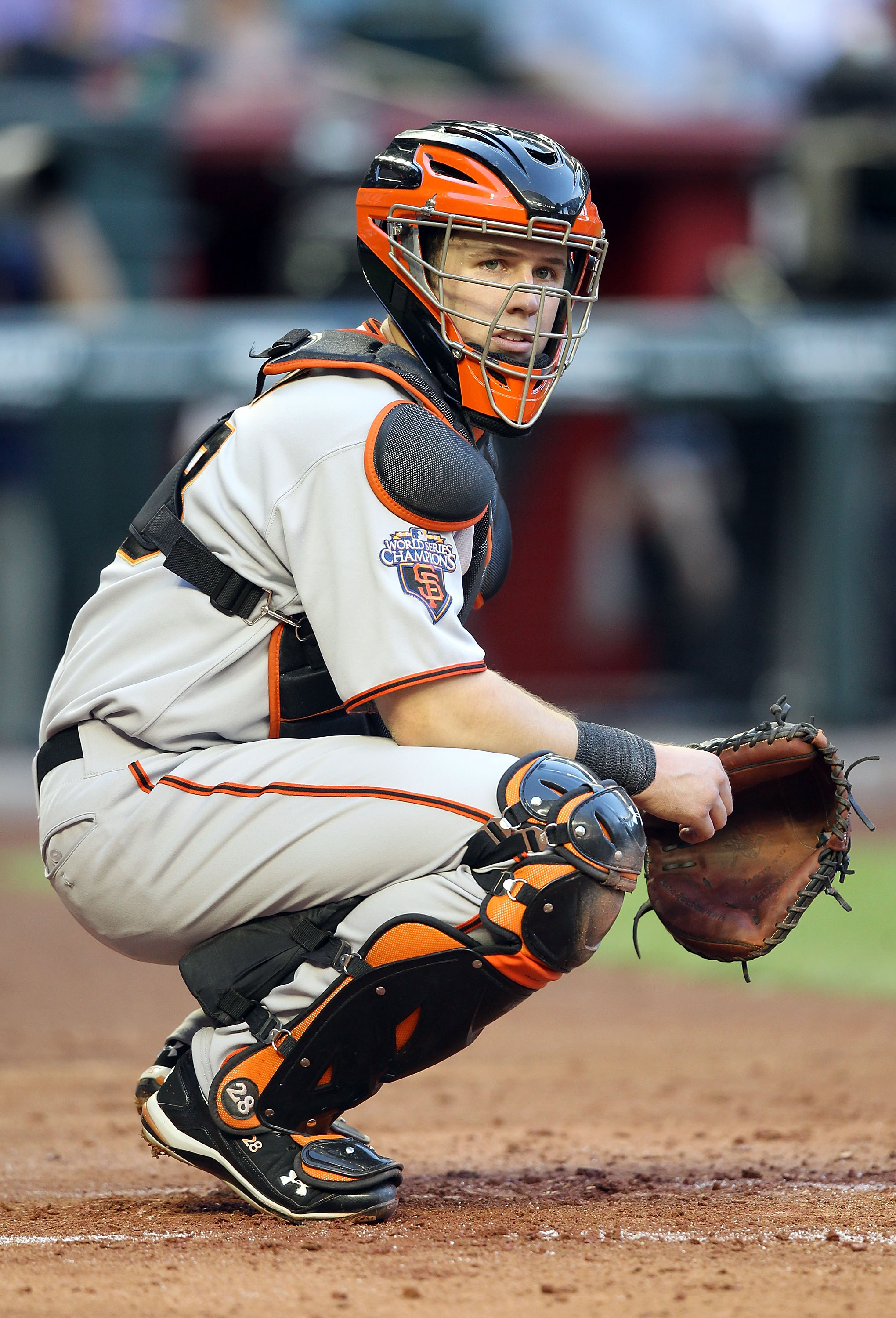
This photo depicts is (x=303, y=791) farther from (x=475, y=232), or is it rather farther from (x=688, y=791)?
(x=475, y=232)

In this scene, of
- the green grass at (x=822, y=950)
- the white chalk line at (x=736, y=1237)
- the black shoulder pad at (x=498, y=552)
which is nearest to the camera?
the white chalk line at (x=736, y=1237)

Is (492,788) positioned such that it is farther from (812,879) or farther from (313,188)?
(313,188)

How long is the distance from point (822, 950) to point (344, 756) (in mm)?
4310

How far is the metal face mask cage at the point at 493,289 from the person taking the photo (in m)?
2.71

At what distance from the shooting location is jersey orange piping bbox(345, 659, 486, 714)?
7.96ft

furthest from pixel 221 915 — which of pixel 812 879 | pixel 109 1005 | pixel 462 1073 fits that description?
pixel 109 1005

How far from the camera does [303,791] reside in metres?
2.54

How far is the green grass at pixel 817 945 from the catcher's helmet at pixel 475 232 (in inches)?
96.2

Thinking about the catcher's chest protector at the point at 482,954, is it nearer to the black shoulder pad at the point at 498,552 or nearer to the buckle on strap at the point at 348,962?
the buckle on strap at the point at 348,962

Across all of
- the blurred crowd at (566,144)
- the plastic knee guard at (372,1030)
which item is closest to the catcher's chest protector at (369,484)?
the plastic knee guard at (372,1030)

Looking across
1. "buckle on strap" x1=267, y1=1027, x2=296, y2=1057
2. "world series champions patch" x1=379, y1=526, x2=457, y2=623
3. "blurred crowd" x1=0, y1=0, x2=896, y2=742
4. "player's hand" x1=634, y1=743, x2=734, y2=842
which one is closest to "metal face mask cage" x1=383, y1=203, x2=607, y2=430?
"world series champions patch" x1=379, y1=526, x2=457, y2=623

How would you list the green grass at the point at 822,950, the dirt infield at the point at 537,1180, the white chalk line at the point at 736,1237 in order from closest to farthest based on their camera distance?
the dirt infield at the point at 537,1180
the white chalk line at the point at 736,1237
the green grass at the point at 822,950

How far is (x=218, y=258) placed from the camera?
560 inches

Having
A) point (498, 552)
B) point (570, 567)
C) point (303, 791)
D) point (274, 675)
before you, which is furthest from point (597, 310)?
point (303, 791)
